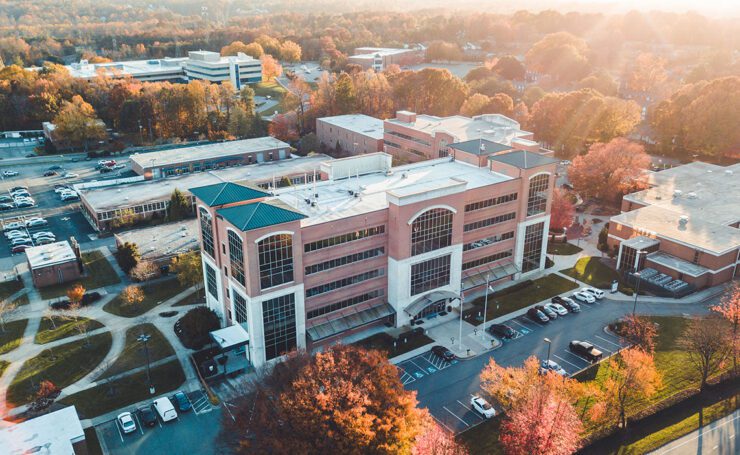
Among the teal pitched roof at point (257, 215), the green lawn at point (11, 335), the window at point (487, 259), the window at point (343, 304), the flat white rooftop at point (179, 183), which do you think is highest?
the teal pitched roof at point (257, 215)

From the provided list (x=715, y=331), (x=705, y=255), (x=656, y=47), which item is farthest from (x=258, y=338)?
(x=656, y=47)

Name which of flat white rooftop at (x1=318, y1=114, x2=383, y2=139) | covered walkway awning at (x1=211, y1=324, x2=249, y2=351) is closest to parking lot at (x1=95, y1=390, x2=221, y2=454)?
covered walkway awning at (x1=211, y1=324, x2=249, y2=351)

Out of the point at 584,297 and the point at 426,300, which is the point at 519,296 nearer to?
the point at 584,297

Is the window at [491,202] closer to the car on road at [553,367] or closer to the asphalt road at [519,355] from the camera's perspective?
the asphalt road at [519,355]

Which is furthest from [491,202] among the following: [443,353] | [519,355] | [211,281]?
[211,281]

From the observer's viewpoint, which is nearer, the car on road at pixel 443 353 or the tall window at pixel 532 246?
the car on road at pixel 443 353

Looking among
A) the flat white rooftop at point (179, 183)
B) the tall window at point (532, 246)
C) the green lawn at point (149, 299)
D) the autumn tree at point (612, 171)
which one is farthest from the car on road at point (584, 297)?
the green lawn at point (149, 299)
